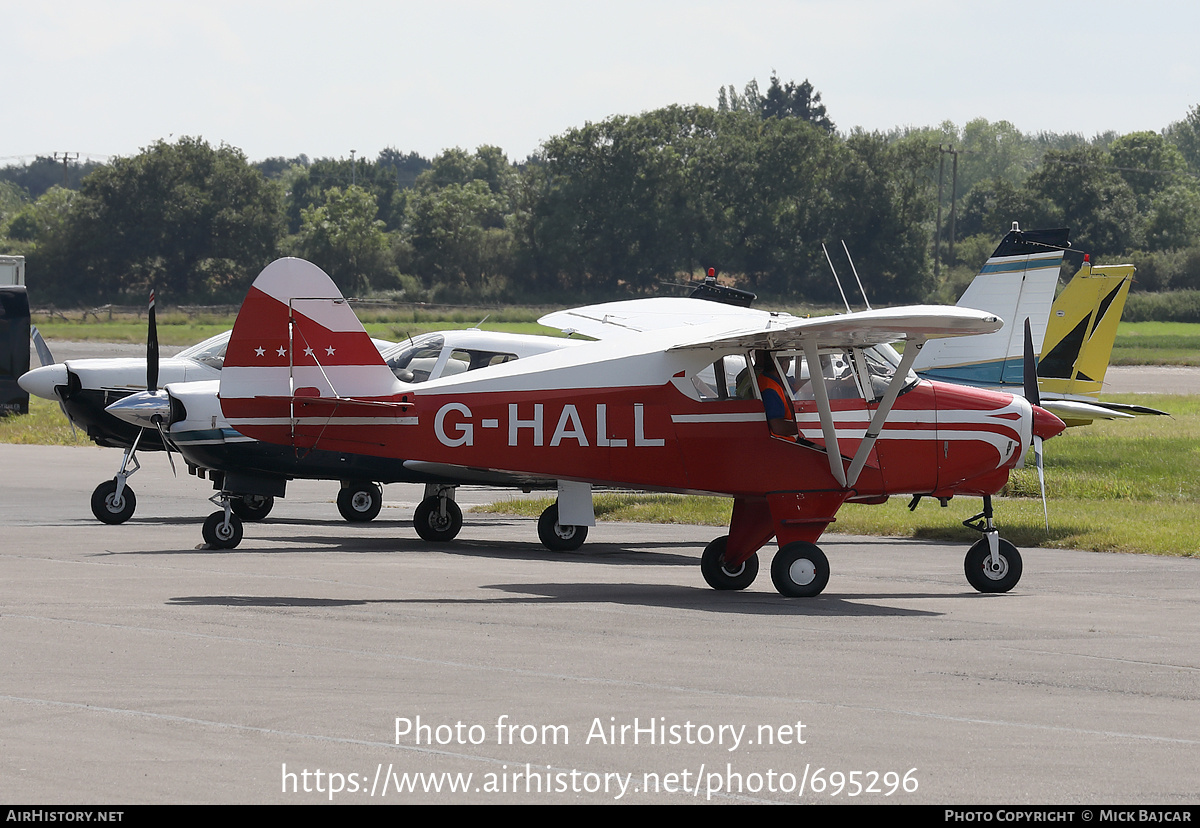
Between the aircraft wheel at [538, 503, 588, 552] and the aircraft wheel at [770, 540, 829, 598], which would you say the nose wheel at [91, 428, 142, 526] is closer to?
the aircraft wheel at [538, 503, 588, 552]

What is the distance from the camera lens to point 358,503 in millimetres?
18172

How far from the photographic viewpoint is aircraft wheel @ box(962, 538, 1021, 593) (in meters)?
12.0

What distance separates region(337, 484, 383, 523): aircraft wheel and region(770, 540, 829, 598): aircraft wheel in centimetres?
809

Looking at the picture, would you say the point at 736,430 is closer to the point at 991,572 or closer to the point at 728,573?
the point at 728,573

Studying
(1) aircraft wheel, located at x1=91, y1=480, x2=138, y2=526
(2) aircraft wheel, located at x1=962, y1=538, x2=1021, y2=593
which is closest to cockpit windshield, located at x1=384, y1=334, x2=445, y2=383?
(1) aircraft wheel, located at x1=91, y1=480, x2=138, y2=526

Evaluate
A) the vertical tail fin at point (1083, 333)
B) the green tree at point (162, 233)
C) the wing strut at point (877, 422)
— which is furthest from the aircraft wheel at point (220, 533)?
the green tree at point (162, 233)

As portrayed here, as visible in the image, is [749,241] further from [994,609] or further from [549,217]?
[994,609]

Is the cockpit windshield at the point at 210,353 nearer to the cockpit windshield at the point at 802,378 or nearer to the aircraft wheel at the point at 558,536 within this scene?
the aircraft wheel at the point at 558,536

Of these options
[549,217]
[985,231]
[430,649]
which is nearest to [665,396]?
[430,649]

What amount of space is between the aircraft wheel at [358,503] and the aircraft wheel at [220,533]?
12.2 ft

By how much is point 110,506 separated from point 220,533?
130 inches

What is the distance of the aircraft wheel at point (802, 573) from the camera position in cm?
1141

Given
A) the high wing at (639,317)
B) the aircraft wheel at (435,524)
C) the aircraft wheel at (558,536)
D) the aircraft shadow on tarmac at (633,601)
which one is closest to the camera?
the aircraft shadow on tarmac at (633,601)

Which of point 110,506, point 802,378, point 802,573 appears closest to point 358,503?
point 110,506
